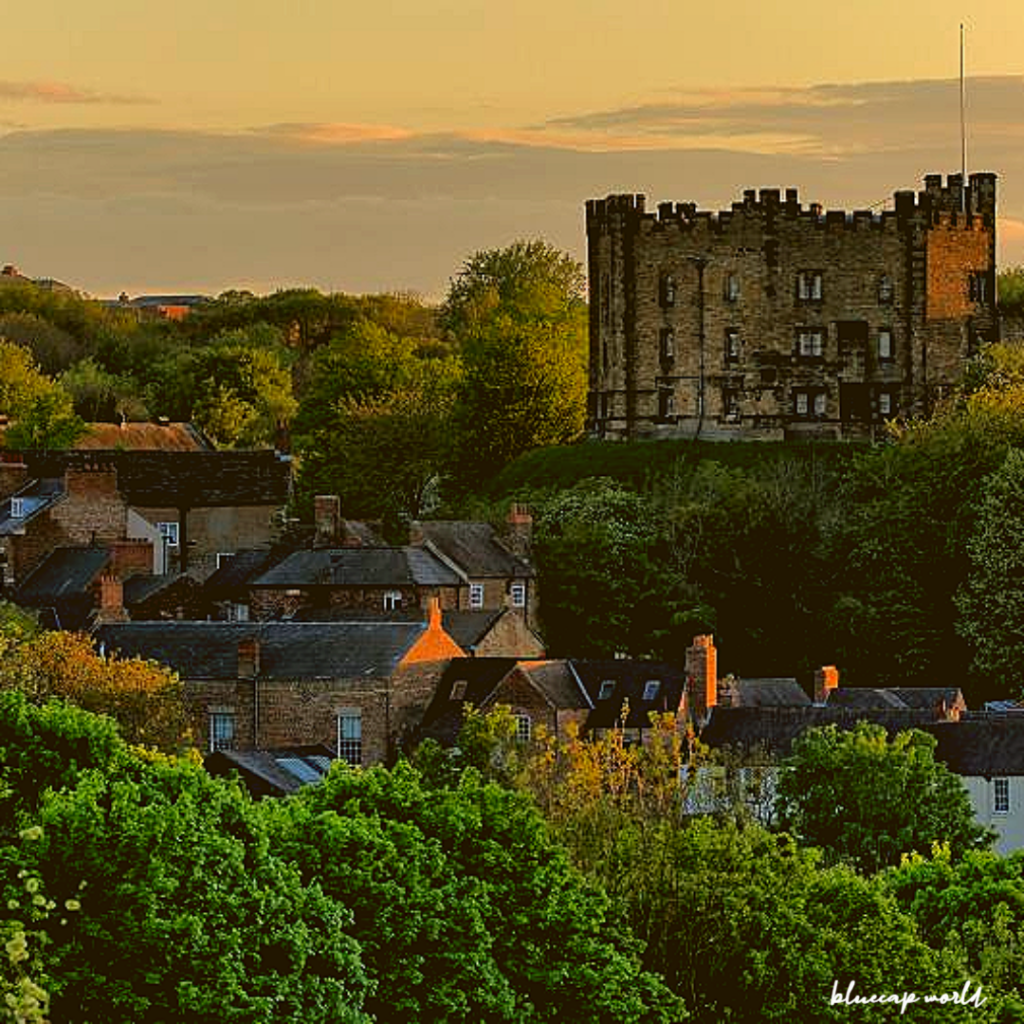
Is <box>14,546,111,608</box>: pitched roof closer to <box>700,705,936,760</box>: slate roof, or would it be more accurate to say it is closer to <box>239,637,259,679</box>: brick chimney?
<box>239,637,259,679</box>: brick chimney

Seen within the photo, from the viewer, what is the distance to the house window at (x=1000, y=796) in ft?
228

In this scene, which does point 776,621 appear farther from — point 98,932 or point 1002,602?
point 98,932

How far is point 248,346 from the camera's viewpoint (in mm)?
151625

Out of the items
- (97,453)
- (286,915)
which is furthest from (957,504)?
(286,915)

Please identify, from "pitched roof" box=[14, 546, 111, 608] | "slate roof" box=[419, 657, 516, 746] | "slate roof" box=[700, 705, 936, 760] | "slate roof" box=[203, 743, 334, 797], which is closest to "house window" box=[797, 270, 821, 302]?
"pitched roof" box=[14, 546, 111, 608]

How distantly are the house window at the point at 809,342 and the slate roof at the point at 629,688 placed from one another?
23.7 metres

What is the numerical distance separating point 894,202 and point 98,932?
71.5 meters

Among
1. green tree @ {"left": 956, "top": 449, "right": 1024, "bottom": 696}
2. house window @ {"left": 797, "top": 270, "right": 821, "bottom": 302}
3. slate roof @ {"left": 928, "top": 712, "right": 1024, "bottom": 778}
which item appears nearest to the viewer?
slate roof @ {"left": 928, "top": 712, "right": 1024, "bottom": 778}

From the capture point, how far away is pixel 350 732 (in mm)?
73688

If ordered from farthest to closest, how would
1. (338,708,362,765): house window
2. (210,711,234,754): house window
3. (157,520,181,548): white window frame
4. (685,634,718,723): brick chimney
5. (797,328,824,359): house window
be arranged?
(797,328,824,359): house window → (157,520,181,548): white window frame → (685,634,718,723): brick chimney → (210,711,234,754): house window → (338,708,362,765): house window

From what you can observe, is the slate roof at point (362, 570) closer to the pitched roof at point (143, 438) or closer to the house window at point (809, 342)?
the house window at point (809, 342)

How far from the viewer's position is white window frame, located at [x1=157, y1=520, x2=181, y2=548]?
316ft

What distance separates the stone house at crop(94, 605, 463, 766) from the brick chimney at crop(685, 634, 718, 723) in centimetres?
498

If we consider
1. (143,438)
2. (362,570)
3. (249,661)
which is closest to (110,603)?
(362,570)
